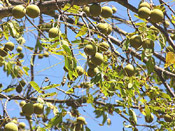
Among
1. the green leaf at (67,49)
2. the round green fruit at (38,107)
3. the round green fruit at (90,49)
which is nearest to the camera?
the green leaf at (67,49)

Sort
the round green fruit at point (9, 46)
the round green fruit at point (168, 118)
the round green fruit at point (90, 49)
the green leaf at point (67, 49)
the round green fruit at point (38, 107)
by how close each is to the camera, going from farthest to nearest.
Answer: the round green fruit at point (168, 118) < the round green fruit at point (9, 46) < the round green fruit at point (38, 107) < the round green fruit at point (90, 49) < the green leaf at point (67, 49)

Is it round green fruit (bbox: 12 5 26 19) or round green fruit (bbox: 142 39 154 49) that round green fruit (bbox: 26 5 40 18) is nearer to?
round green fruit (bbox: 12 5 26 19)

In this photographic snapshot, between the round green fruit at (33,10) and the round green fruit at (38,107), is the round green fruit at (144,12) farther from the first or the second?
the round green fruit at (38,107)

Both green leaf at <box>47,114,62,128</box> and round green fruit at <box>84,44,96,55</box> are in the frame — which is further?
green leaf at <box>47,114,62,128</box>

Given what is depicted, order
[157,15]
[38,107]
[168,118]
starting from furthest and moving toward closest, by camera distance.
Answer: [168,118]
[38,107]
[157,15]

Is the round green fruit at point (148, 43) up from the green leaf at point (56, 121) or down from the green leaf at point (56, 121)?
up

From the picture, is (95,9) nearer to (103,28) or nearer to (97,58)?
(103,28)

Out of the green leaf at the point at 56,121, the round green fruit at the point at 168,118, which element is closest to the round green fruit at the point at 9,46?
the green leaf at the point at 56,121

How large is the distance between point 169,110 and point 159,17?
1473 millimetres

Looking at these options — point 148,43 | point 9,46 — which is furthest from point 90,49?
point 9,46

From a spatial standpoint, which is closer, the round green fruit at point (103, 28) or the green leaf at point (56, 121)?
the round green fruit at point (103, 28)

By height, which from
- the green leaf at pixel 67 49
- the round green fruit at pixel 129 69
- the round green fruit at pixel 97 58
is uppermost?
the green leaf at pixel 67 49

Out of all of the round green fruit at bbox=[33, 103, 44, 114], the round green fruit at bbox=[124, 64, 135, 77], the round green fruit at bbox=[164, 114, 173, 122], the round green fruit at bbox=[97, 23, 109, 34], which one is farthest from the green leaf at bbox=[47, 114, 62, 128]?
the round green fruit at bbox=[164, 114, 173, 122]

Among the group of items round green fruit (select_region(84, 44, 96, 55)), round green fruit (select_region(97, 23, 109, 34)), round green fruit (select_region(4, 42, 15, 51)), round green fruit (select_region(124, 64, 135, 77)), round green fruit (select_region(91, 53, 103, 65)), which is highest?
round green fruit (select_region(97, 23, 109, 34))
